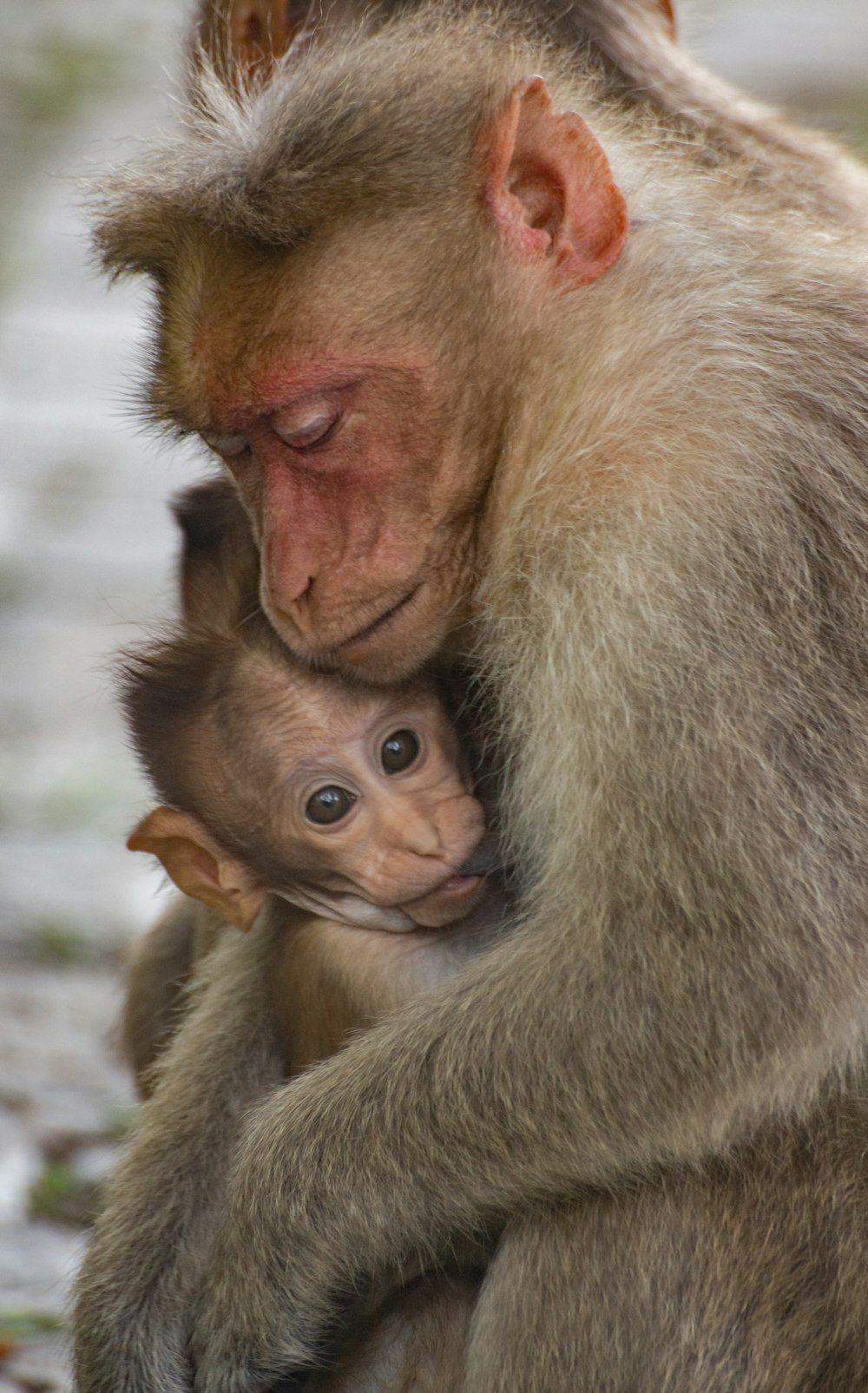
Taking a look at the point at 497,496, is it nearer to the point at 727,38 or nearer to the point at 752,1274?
the point at 752,1274

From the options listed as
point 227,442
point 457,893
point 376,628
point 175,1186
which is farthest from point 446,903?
point 227,442

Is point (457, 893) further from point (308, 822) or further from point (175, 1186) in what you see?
point (175, 1186)

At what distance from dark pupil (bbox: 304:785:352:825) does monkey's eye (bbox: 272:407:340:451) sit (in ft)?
2.36

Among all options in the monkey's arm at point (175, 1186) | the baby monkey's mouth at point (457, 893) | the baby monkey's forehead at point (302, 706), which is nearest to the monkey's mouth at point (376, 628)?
the baby monkey's forehead at point (302, 706)

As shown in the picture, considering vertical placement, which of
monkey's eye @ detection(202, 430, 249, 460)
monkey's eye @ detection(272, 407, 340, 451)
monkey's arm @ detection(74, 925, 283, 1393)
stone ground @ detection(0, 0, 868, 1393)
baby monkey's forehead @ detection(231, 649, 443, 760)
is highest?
monkey's eye @ detection(272, 407, 340, 451)

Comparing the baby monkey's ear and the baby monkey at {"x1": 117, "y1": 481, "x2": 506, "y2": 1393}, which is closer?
the baby monkey at {"x1": 117, "y1": 481, "x2": 506, "y2": 1393}

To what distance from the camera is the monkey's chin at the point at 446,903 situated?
4.13 m

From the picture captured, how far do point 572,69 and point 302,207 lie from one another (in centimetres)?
94

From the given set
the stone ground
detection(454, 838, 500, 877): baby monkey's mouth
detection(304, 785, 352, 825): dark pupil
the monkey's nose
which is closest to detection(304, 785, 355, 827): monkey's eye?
detection(304, 785, 352, 825): dark pupil

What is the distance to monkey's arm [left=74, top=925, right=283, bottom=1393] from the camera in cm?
419

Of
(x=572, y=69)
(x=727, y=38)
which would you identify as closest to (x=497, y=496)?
(x=572, y=69)

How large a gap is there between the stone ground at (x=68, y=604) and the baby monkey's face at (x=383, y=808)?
1.56 ft

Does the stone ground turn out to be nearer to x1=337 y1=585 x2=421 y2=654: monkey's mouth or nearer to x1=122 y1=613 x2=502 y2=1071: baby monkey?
x1=122 y1=613 x2=502 y2=1071: baby monkey

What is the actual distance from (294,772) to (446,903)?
38 cm
